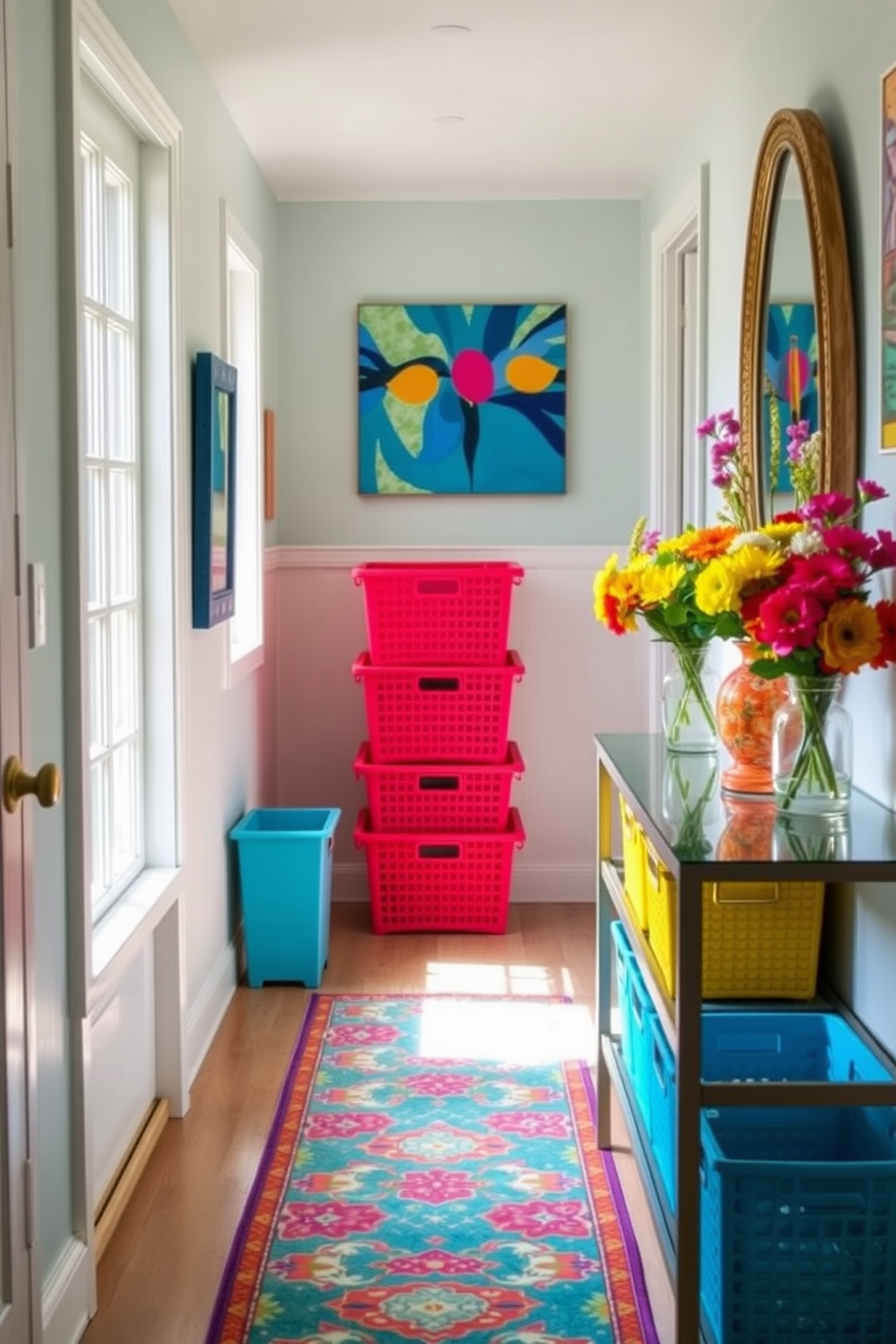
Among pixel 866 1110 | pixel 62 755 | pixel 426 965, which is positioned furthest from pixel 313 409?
pixel 866 1110

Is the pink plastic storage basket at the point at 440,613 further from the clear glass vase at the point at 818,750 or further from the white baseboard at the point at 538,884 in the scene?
the clear glass vase at the point at 818,750

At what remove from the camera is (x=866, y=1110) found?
2344mm

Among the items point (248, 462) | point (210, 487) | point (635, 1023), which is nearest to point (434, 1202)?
point (635, 1023)

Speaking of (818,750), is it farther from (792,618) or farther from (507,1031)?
(507,1031)

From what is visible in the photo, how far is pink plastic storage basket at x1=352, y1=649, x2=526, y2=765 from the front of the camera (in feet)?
15.9

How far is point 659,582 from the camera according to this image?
2.61 metres

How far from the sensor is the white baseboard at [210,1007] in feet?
12.0

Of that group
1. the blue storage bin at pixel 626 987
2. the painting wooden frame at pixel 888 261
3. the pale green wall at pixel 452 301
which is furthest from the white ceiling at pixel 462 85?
the blue storage bin at pixel 626 987

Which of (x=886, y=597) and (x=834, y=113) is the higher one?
(x=834, y=113)

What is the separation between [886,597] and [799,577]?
15.6 inches

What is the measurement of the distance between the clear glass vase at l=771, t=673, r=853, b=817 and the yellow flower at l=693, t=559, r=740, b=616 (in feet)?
0.51

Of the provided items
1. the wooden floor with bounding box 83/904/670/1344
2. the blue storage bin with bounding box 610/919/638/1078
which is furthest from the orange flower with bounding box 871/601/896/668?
the wooden floor with bounding box 83/904/670/1344

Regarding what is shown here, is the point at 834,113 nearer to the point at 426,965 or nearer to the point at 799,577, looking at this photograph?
the point at 799,577

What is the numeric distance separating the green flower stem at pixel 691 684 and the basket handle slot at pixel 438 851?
2200mm
